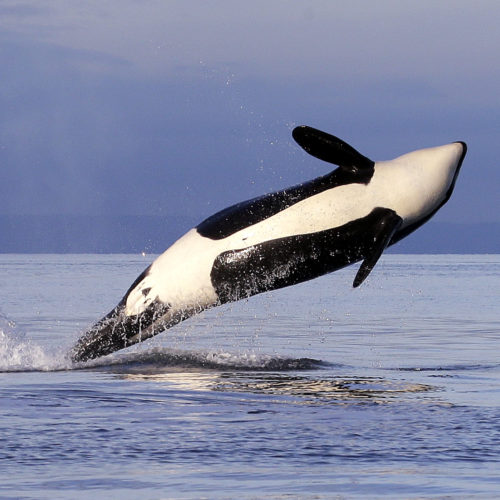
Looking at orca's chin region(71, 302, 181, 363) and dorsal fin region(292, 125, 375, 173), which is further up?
dorsal fin region(292, 125, 375, 173)

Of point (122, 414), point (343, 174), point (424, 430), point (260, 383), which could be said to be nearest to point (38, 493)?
point (122, 414)

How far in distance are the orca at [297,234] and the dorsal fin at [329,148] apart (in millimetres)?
13

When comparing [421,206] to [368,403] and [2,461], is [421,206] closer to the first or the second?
[368,403]

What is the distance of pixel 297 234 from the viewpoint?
13.9 m

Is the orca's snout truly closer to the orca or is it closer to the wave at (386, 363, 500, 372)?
the orca

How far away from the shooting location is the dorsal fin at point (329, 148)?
44.5 feet

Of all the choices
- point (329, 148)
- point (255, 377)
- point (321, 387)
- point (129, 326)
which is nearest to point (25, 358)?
point (129, 326)

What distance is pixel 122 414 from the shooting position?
11.2 meters

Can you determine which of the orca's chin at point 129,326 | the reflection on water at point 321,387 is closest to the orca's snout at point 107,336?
the orca's chin at point 129,326

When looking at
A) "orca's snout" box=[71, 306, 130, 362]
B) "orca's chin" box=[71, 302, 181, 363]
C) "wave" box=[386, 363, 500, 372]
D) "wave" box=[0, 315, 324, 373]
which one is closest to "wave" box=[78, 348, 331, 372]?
"wave" box=[0, 315, 324, 373]

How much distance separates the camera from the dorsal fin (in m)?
13.6

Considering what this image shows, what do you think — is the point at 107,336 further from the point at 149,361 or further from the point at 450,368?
the point at 450,368

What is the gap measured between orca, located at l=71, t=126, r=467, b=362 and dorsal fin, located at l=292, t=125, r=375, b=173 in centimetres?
1

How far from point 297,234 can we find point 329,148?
1.18m
